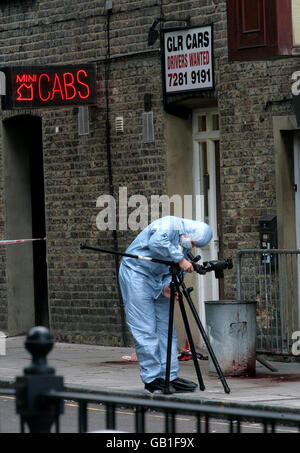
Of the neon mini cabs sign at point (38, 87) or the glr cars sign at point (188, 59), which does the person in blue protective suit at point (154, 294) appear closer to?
the glr cars sign at point (188, 59)

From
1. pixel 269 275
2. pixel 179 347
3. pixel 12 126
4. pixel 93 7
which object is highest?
pixel 93 7

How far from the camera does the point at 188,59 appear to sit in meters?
14.4

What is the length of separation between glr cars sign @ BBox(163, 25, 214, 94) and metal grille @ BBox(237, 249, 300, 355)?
7.69 ft

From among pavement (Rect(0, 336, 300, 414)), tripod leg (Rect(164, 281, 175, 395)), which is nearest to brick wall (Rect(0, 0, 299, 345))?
pavement (Rect(0, 336, 300, 414))

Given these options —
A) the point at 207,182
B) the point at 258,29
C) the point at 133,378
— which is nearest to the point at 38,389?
the point at 133,378

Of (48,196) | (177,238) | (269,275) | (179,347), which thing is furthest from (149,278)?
(48,196)

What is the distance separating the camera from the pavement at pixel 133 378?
10.3 metres

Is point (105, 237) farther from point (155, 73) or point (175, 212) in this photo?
point (155, 73)

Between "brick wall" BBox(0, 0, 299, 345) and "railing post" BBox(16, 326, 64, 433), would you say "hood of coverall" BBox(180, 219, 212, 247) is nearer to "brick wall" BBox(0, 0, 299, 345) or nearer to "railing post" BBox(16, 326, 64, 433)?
"brick wall" BBox(0, 0, 299, 345)

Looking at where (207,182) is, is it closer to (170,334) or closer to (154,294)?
(154,294)

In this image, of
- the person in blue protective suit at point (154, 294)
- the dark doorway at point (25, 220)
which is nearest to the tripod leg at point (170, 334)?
the person in blue protective suit at point (154, 294)

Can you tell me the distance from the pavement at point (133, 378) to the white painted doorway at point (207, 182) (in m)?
1.32

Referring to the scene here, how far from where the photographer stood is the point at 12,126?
55.5ft

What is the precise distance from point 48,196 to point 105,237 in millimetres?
1294
